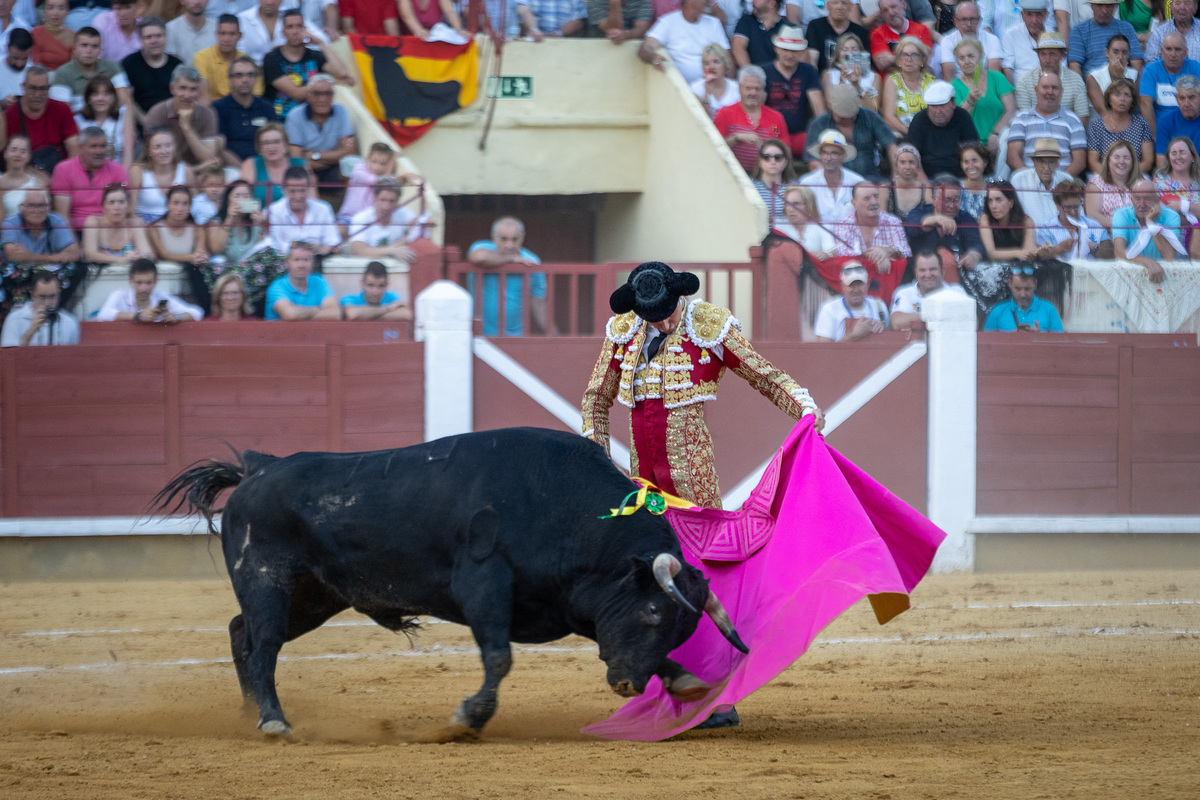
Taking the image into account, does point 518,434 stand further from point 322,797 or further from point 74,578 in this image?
point 74,578

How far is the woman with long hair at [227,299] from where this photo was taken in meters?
6.79

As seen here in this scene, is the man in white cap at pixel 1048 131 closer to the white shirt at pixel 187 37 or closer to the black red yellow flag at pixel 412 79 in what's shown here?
the black red yellow flag at pixel 412 79

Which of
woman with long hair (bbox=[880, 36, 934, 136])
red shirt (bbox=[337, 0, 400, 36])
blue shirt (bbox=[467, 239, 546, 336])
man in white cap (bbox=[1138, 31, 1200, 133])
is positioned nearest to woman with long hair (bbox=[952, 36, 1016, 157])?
woman with long hair (bbox=[880, 36, 934, 136])

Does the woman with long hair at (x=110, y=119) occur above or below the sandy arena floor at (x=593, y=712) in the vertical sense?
above

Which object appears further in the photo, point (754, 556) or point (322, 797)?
point (754, 556)

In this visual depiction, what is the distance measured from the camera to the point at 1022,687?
13.9 ft

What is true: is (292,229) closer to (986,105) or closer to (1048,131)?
(986,105)

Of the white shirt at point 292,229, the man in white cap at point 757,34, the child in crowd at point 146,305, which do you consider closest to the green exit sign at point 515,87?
the man in white cap at point 757,34

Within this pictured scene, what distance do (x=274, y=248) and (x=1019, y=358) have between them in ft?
13.1

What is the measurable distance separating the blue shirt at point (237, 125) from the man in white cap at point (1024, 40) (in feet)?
16.8

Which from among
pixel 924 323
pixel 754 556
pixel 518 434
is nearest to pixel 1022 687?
pixel 754 556

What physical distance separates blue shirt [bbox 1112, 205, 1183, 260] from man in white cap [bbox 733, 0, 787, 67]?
2.45 metres

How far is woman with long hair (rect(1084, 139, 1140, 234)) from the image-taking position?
811cm

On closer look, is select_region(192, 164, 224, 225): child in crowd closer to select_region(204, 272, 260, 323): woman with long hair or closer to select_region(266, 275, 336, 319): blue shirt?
select_region(204, 272, 260, 323): woman with long hair
